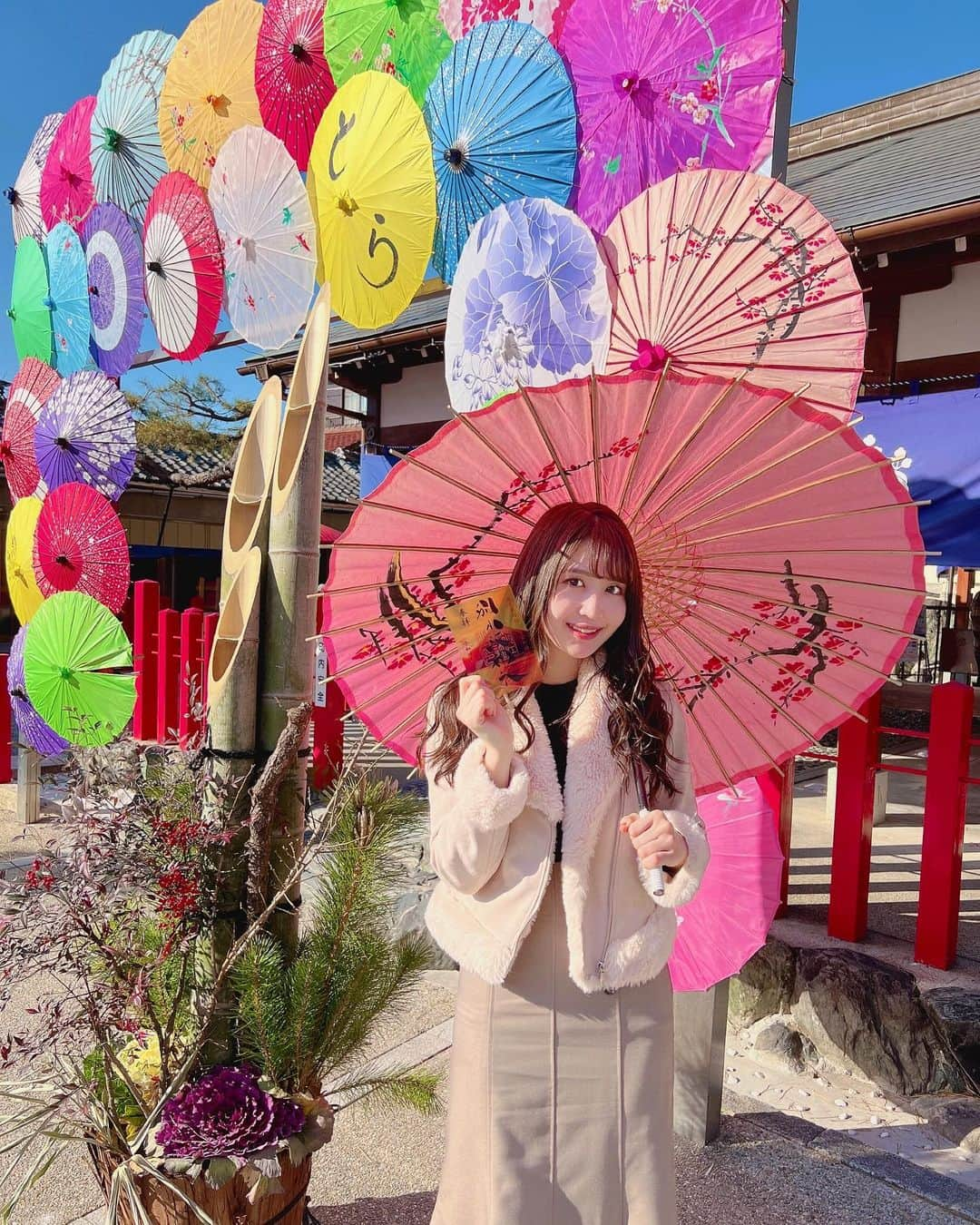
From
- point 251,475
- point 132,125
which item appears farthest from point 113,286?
point 251,475

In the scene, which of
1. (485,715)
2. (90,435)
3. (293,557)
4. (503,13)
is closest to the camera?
(485,715)

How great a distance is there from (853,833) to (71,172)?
6.16 m

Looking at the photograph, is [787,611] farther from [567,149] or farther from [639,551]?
[567,149]

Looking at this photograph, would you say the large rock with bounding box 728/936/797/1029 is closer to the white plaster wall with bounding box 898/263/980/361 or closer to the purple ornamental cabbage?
the purple ornamental cabbage

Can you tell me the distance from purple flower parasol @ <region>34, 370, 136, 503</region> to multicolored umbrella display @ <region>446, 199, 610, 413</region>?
304 cm

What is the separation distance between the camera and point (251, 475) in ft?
10.2

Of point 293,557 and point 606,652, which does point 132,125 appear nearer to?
point 293,557

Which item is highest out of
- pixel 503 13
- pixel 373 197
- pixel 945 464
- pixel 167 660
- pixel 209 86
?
pixel 209 86

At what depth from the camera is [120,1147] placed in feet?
7.36

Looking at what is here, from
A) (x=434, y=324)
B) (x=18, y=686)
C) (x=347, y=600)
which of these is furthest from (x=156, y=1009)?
(x=434, y=324)

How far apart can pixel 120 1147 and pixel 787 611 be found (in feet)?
6.96

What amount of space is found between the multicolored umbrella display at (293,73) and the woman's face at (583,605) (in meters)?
3.16

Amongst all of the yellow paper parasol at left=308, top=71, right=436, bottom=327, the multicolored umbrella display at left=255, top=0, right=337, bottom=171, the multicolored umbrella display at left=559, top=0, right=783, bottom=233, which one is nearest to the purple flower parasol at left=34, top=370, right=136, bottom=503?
the multicolored umbrella display at left=255, top=0, right=337, bottom=171

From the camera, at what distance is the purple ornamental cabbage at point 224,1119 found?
6.95ft
